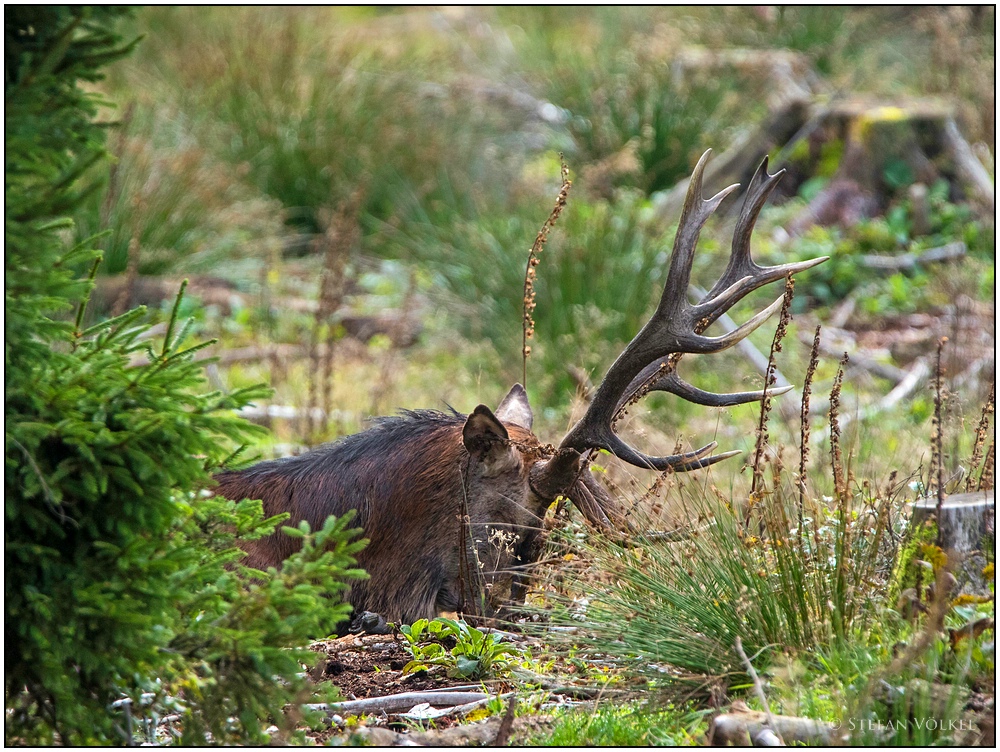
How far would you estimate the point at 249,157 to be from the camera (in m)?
10.6

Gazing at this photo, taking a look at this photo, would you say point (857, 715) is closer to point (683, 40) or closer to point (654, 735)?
point (654, 735)

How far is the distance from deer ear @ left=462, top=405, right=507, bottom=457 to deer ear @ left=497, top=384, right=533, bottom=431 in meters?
0.37

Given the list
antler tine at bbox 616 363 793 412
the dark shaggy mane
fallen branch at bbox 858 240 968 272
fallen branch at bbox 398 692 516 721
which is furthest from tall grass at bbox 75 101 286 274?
fallen branch at bbox 398 692 516 721

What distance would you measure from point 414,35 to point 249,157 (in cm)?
725

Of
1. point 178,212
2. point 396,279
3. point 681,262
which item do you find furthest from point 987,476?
point 178,212

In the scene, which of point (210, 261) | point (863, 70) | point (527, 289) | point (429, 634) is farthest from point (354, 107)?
point (429, 634)

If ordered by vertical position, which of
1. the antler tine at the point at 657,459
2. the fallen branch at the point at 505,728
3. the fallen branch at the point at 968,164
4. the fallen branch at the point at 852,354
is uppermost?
the fallen branch at the point at 968,164

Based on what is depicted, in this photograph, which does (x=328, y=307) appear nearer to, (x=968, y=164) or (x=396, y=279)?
(x=396, y=279)

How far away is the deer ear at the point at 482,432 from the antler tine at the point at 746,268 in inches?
30.5

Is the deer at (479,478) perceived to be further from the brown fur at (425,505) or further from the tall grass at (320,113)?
the tall grass at (320,113)

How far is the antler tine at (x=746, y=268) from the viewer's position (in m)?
3.28

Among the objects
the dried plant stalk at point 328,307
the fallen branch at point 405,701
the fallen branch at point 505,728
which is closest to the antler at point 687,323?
the fallen branch at point 405,701

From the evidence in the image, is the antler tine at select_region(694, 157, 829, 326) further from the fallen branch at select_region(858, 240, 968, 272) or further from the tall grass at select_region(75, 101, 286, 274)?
the fallen branch at select_region(858, 240, 968, 272)

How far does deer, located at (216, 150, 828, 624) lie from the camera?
10.9ft
